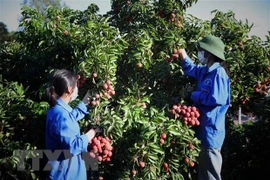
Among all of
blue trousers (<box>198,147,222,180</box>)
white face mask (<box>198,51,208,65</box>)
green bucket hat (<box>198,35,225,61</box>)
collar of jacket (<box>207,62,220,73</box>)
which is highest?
green bucket hat (<box>198,35,225,61</box>)

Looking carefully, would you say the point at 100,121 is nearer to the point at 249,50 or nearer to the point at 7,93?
the point at 7,93

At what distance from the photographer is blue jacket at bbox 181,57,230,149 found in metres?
2.68

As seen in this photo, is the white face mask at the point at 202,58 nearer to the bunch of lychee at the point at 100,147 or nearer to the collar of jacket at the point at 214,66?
the collar of jacket at the point at 214,66

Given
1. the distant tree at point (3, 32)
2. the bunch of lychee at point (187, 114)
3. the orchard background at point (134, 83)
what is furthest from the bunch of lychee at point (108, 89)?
the distant tree at point (3, 32)

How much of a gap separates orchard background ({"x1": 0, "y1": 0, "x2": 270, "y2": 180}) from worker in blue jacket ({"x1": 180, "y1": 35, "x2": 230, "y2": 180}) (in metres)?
0.10

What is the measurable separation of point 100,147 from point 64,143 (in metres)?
0.34

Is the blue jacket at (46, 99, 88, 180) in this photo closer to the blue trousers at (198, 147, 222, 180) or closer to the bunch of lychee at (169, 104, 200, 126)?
the bunch of lychee at (169, 104, 200, 126)

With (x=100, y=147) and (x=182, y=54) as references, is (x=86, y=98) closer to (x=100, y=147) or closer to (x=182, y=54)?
(x=100, y=147)

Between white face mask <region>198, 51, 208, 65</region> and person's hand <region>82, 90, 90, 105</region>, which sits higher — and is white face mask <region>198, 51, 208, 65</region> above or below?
above

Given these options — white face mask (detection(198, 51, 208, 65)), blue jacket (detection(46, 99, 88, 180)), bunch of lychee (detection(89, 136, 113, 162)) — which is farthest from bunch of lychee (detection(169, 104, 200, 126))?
blue jacket (detection(46, 99, 88, 180))

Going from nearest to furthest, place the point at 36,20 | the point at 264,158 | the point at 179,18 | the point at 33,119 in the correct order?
the point at 33,119 → the point at 36,20 → the point at 179,18 → the point at 264,158

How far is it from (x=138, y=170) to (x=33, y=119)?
1.02m

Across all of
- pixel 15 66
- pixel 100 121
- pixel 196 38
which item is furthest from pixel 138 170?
pixel 15 66

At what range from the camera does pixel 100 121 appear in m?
2.51
